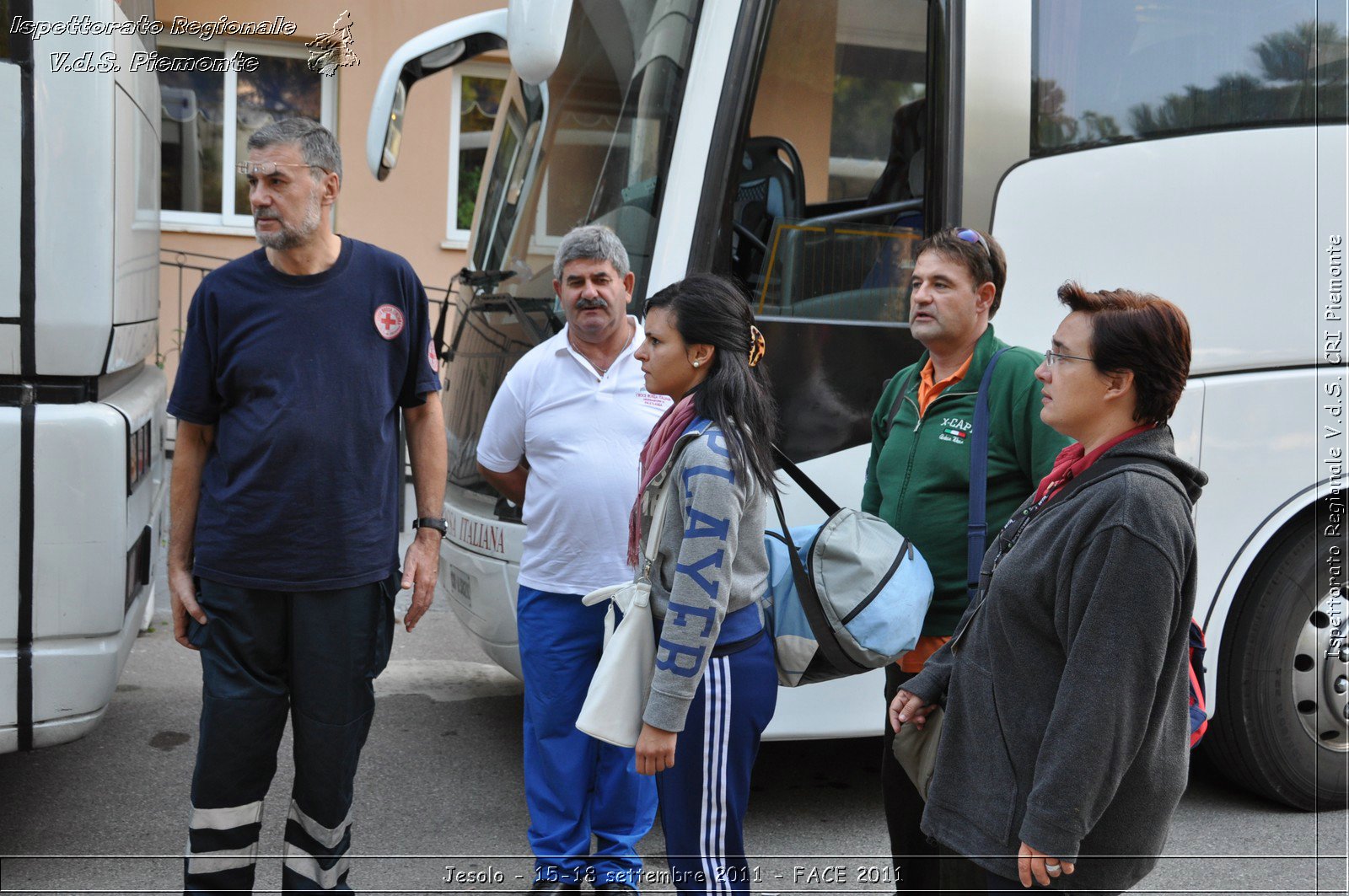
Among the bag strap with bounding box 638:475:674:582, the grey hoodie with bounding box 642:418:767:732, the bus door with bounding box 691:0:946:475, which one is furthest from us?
the bus door with bounding box 691:0:946:475

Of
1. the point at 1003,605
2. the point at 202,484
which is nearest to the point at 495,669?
the point at 202,484

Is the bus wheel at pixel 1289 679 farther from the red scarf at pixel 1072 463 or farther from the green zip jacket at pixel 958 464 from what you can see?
the red scarf at pixel 1072 463

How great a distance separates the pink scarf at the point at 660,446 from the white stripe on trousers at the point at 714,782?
0.35 m

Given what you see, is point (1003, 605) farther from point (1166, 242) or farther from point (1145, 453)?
point (1166, 242)

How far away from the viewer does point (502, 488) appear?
380 cm

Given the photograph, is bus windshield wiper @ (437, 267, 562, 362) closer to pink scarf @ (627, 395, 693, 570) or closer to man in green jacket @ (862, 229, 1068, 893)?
pink scarf @ (627, 395, 693, 570)

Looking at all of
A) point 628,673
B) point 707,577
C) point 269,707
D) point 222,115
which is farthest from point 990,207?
point 222,115

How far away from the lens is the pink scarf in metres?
2.68

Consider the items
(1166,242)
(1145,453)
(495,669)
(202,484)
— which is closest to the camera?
(1145,453)

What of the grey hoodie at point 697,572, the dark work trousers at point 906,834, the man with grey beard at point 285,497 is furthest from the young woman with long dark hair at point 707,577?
the man with grey beard at point 285,497

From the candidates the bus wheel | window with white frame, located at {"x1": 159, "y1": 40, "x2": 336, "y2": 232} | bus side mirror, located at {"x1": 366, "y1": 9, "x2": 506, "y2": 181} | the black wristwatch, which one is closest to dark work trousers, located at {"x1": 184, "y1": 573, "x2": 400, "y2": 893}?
the black wristwatch

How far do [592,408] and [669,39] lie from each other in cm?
128

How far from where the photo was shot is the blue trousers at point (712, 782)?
8.46ft

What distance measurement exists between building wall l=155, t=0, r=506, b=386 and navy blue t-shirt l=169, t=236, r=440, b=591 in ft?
26.4
